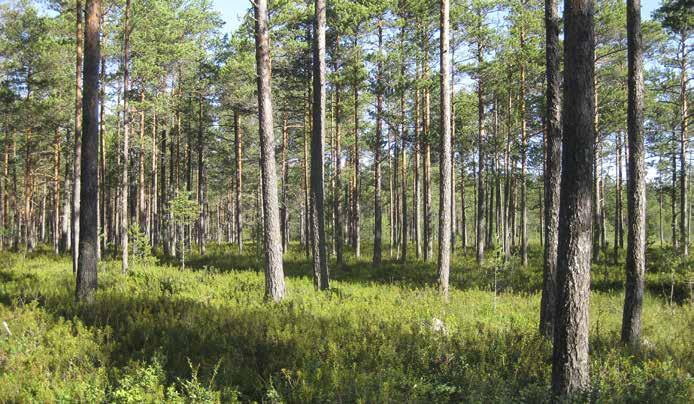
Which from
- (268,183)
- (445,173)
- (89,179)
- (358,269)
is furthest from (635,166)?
(358,269)

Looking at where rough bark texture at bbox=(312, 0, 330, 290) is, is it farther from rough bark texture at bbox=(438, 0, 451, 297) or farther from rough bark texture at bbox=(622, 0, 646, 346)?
rough bark texture at bbox=(622, 0, 646, 346)

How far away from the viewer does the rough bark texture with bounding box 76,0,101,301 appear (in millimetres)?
9617

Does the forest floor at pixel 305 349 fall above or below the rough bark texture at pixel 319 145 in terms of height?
below

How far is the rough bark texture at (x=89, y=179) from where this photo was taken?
9617 mm

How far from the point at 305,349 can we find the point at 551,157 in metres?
5.58

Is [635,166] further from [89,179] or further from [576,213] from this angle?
[89,179]

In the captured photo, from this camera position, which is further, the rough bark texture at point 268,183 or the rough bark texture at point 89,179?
the rough bark texture at point 268,183

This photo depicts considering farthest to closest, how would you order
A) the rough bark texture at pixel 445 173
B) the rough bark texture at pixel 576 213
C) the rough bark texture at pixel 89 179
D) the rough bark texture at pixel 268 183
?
the rough bark texture at pixel 445 173, the rough bark texture at pixel 268 183, the rough bark texture at pixel 89 179, the rough bark texture at pixel 576 213

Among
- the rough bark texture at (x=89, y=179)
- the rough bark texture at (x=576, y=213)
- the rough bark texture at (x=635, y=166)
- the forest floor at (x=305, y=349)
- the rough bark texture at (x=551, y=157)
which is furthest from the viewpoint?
the rough bark texture at (x=89, y=179)

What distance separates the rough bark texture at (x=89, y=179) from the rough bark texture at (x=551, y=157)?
32.1 ft

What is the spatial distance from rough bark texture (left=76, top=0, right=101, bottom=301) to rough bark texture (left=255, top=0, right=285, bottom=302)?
12.7 feet

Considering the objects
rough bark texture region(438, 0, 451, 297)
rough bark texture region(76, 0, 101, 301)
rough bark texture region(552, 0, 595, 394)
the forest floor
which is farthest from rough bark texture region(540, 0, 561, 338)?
rough bark texture region(76, 0, 101, 301)

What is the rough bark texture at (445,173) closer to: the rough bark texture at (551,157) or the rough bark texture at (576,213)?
the rough bark texture at (551,157)

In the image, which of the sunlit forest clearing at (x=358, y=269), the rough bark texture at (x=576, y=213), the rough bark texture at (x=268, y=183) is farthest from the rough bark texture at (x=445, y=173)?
the rough bark texture at (x=576, y=213)
